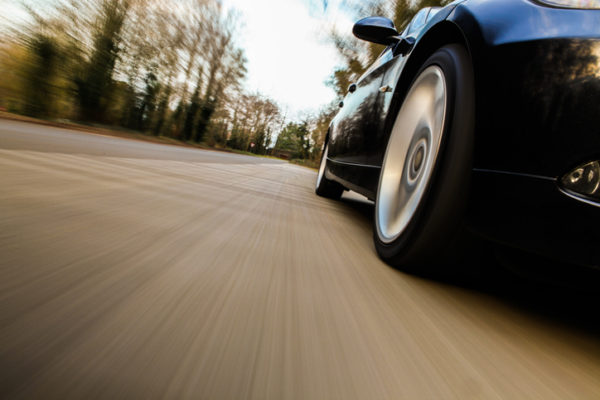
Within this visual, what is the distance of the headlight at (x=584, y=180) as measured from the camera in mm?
889

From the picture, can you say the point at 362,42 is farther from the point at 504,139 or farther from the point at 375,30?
the point at 504,139

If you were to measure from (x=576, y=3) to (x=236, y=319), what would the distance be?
4.13 ft

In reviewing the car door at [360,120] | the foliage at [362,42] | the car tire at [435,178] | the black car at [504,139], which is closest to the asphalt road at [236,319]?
the car tire at [435,178]

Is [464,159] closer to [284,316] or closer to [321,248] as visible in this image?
[321,248]

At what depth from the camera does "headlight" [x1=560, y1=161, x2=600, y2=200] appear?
0.89 meters

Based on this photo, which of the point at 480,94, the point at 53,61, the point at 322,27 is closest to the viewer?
the point at 480,94

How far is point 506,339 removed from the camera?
0.94 m

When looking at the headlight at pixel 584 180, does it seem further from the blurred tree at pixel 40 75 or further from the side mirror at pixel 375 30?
the blurred tree at pixel 40 75

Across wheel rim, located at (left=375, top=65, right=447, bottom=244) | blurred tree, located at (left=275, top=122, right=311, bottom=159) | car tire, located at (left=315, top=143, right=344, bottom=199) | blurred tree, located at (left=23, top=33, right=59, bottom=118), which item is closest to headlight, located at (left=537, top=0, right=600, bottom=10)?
wheel rim, located at (left=375, top=65, right=447, bottom=244)

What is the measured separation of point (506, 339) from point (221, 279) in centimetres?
78

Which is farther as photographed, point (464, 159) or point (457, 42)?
point (457, 42)

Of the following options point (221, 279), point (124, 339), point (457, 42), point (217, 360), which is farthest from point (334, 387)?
point (457, 42)

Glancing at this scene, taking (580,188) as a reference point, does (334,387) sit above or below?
below

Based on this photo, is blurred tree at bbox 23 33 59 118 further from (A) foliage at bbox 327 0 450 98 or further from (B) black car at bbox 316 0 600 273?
(B) black car at bbox 316 0 600 273
